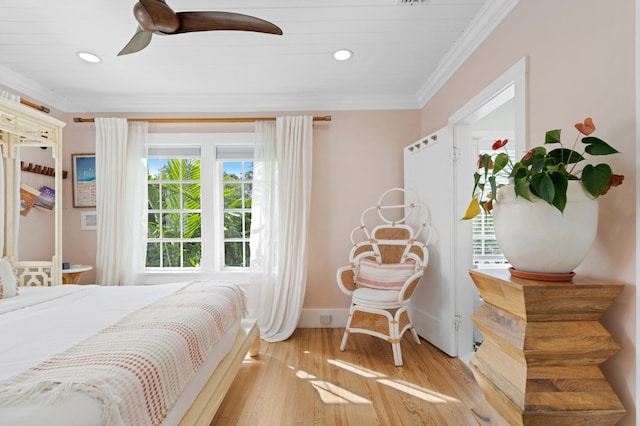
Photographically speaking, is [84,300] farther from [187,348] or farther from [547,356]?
[547,356]

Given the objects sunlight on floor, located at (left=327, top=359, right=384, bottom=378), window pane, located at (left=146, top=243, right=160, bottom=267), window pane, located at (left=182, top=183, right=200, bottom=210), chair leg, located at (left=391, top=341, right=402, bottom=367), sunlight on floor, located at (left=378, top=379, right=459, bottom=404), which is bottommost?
sunlight on floor, located at (left=327, top=359, right=384, bottom=378)

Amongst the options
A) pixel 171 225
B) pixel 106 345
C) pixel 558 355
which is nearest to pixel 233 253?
pixel 171 225

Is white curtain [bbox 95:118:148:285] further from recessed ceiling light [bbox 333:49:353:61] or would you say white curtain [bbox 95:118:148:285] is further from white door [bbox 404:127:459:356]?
white door [bbox 404:127:459:356]

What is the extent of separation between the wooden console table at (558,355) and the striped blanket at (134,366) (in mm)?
1243

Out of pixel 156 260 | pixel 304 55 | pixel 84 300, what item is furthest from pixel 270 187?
pixel 84 300

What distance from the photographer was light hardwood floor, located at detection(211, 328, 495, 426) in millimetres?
1810

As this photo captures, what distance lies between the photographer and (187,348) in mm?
1368

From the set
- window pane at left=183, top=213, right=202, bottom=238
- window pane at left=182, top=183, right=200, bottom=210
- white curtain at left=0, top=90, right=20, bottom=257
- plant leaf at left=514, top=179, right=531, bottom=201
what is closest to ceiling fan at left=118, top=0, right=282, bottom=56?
plant leaf at left=514, top=179, right=531, bottom=201

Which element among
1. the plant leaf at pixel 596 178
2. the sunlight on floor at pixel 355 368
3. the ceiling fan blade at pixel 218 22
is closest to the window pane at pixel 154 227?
the sunlight on floor at pixel 355 368

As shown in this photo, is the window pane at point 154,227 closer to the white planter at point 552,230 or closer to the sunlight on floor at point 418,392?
the sunlight on floor at point 418,392

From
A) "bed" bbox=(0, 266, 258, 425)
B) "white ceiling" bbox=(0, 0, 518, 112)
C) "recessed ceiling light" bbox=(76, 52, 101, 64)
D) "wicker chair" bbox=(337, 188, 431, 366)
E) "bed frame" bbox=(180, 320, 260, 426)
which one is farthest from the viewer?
"wicker chair" bbox=(337, 188, 431, 366)

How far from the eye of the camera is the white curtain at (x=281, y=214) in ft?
10.3

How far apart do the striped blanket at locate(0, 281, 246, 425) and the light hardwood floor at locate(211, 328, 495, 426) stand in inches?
25.1

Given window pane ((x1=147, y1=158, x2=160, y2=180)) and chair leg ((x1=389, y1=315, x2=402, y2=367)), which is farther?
window pane ((x1=147, y1=158, x2=160, y2=180))
